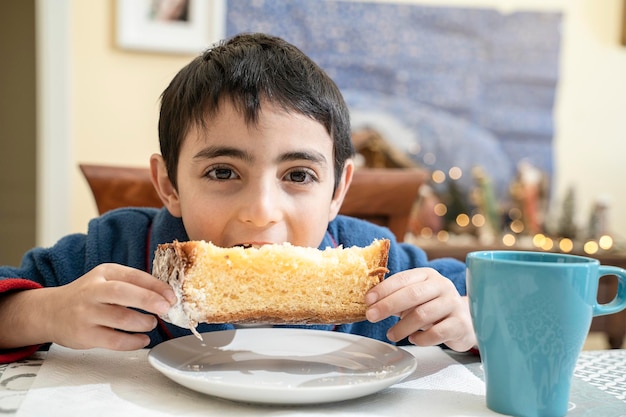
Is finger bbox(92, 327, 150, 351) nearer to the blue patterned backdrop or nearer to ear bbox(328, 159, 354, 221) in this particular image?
ear bbox(328, 159, 354, 221)

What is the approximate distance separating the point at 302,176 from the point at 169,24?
6.90 feet

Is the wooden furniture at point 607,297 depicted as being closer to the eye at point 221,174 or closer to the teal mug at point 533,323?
the eye at point 221,174

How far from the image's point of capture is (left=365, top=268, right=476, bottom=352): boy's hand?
79cm

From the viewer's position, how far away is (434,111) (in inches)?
128

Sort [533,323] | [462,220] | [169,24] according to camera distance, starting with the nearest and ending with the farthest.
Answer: [533,323], [169,24], [462,220]

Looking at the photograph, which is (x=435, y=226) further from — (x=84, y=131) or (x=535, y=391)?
(x=535, y=391)

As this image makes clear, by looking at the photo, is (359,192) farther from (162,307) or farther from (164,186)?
(162,307)

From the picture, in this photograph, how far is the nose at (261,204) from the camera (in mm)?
987

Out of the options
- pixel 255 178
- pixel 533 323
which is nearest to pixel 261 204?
pixel 255 178

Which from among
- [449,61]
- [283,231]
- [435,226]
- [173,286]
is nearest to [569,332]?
[173,286]

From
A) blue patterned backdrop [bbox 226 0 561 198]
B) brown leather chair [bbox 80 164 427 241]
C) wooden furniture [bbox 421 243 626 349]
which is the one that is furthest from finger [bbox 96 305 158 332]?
blue patterned backdrop [bbox 226 0 561 198]

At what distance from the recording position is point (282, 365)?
0.77 m

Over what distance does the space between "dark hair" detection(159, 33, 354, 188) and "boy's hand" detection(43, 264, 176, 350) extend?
1.17 ft

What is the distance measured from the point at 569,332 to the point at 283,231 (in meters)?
0.55
